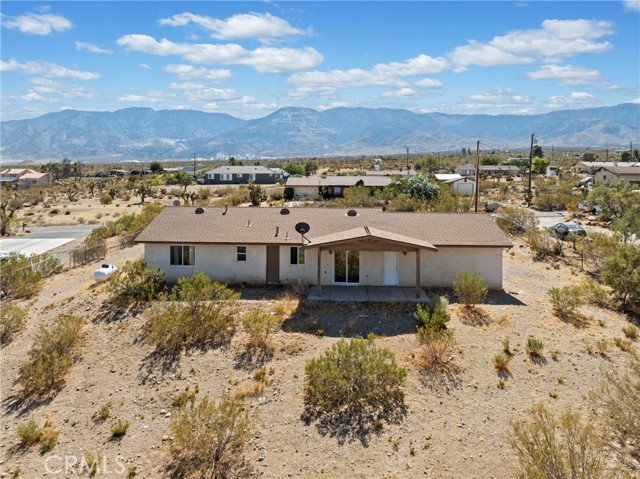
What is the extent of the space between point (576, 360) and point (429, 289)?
315 inches

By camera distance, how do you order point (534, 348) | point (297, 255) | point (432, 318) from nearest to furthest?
point (534, 348)
point (432, 318)
point (297, 255)

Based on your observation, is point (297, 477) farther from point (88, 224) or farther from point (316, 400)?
point (88, 224)

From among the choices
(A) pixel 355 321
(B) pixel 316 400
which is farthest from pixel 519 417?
(A) pixel 355 321

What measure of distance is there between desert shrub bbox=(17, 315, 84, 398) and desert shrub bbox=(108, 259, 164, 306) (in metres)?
2.70

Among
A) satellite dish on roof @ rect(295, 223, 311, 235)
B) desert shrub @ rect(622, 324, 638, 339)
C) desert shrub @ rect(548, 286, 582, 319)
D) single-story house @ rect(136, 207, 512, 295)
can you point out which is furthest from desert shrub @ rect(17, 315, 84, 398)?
desert shrub @ rect(622, 324, 638, 339)

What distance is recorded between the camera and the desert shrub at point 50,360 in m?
15.0

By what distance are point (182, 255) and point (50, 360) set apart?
9.05 m

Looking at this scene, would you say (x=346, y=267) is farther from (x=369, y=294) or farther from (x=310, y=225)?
(x=310, y=225)

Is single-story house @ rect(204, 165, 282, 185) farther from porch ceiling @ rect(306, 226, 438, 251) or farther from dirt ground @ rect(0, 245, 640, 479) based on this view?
dirt ground @ rect(0, 245, 640, 479)

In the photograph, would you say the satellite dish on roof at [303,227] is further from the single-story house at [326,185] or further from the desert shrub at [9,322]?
the single-story house at [326,185]

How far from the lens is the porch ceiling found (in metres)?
20.8

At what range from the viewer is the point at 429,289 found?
76.0 feet

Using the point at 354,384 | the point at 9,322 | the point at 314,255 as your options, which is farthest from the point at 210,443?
the point at 314,255

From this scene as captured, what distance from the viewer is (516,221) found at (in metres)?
38.8
